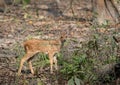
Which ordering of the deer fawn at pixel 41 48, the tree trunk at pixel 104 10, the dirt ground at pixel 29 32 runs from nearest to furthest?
1. the dirt ground at pixel 29 32
2. the deer fawn at pixel 41 48
3. the tree trunk at pixel 104 10

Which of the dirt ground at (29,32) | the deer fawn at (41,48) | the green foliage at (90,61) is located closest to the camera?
the green foliage at (90,61)

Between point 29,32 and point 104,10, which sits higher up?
point 104,10

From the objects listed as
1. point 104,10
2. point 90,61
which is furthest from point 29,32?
point 90,61

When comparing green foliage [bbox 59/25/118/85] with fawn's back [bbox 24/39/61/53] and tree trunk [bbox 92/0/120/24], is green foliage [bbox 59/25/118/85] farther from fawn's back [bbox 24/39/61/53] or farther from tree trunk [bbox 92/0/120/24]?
tree trunk [bbox 92/0/120/24]

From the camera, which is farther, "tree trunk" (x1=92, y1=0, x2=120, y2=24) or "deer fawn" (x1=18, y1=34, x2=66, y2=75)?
"tree trunk" (x1=92, y1=0, x2=120, y2=24)

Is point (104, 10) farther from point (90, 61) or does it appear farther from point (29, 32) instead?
point (90, 61)

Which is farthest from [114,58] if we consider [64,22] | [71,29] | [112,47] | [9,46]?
[64,22]

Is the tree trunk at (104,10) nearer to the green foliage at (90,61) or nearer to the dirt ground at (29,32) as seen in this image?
the dirt ground at (29,32)

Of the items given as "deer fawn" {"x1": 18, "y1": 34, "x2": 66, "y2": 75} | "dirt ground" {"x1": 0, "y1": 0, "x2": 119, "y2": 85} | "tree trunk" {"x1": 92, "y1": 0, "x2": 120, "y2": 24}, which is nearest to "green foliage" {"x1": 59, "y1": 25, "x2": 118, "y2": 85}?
"dirt ground" {"x1": 0, "y1": 0, "x2": 119, "y2": 85}

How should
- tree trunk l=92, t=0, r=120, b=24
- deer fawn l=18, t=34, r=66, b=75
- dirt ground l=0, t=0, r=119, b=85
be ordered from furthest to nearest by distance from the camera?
tree trunk l=92, t=0, r=120, b=24, deer fawn l=18, t=34, r=66, b=75, dirt ground l=0, t=0, r=119, b=85

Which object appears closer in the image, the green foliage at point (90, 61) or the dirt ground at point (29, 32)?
the green foliage at point (90, 61)

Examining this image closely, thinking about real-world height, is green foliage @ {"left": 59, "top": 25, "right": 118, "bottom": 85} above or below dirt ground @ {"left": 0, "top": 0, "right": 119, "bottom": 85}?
above

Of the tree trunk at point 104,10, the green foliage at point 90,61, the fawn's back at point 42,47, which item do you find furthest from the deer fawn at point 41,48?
the tree trunk at point 104,10

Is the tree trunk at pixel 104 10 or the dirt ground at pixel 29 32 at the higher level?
the tree trunk at pixel 104 10
